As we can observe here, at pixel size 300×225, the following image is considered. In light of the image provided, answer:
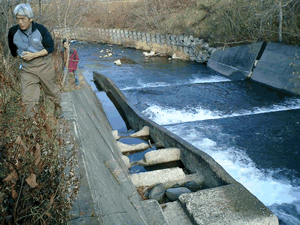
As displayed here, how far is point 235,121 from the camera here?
9.52 meters

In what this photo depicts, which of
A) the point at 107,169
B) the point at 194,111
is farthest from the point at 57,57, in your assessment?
the point at 107,169

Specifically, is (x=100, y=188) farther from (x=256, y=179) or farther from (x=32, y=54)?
(x=256, y=179)

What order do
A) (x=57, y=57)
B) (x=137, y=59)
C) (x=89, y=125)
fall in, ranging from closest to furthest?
(x=89, y=125)
(x=57, y=57)
(x=137, y=59)

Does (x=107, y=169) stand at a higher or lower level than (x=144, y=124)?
higher

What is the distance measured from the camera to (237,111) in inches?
410

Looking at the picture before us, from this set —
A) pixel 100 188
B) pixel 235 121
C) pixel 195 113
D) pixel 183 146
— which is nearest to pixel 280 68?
pixel 235 121

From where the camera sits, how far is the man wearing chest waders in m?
4.43

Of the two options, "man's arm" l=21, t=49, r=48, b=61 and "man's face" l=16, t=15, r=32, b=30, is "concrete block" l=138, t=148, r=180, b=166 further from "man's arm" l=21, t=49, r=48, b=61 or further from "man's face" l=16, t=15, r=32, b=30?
"man's face" l=16, t=15, r=32, b=30

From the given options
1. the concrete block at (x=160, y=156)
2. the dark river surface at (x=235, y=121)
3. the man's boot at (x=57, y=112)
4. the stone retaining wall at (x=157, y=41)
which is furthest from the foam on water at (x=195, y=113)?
the stone retaining wall at (x=157, y=41)

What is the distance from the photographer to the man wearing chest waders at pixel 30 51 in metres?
4.43

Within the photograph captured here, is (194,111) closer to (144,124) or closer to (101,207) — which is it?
(144,124)

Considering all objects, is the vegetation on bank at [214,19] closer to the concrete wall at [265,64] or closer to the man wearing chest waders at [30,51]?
the concrete wall at [265,64]

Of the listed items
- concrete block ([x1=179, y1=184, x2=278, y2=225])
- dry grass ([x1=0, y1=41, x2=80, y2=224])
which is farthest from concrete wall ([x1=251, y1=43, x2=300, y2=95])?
dry grass ([x1=0, y1=41, x2=80, y2=224])

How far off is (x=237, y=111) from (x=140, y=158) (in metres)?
4.78
